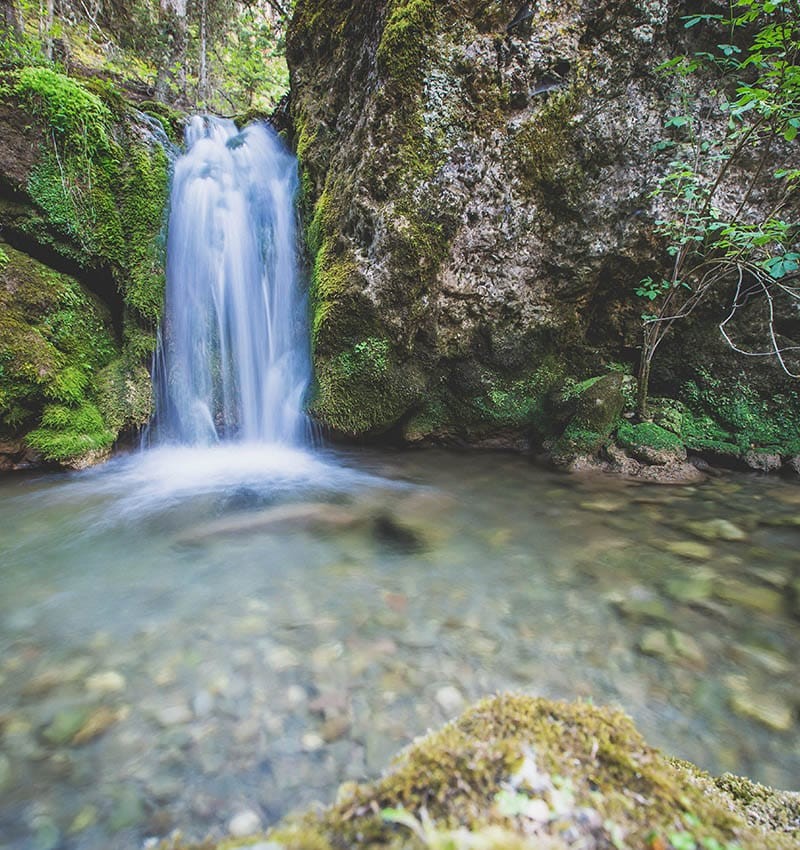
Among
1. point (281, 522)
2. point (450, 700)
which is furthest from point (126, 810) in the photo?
point (281, 522)

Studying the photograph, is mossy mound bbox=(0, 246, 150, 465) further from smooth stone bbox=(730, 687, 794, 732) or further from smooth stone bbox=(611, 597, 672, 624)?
smooth stone bbox=(730, 687, 794, 732)

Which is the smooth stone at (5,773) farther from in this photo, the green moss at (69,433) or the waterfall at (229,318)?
the waterfall at (229,318)

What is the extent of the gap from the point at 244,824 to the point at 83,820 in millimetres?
485

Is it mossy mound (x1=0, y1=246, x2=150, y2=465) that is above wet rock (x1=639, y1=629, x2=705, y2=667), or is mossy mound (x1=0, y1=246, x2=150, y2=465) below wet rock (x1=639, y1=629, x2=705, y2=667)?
above

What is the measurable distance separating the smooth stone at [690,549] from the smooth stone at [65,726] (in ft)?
11.1

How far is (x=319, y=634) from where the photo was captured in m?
2.15

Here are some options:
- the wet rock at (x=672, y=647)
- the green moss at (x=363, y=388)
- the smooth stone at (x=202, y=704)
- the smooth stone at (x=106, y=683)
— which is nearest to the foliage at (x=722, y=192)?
the green moss at (x=363, y=388)

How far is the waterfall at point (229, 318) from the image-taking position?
5.49 meters

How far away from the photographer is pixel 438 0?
170 inches

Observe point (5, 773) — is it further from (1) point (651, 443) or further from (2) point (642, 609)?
(1) point (651, 443)

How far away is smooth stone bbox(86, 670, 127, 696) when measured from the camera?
1773mm

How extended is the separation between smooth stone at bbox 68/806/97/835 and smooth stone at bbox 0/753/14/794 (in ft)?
0.96

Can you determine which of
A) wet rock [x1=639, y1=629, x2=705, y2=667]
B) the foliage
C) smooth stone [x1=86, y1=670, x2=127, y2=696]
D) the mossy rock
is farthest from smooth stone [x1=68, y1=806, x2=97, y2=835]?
the foliage

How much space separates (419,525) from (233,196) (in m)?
5.41
